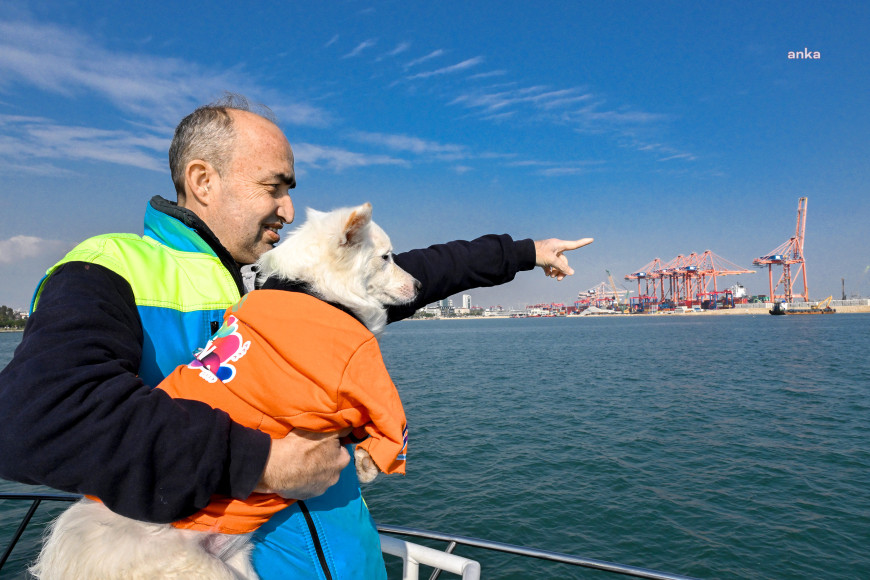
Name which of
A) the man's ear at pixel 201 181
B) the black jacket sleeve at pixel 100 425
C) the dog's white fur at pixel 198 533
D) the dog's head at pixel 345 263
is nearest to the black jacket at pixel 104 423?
the black jacket sleeve at pixel 100 425

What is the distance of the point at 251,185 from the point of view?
1843 mm

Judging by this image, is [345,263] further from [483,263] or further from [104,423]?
[104,423]

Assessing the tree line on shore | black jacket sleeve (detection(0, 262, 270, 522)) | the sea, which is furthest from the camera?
the tree line on shore

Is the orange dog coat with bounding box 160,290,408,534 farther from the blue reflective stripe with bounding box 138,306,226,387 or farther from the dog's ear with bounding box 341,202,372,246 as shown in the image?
the dog's ear with bounding box 341,202,372,246

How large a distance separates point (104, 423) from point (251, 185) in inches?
41.7

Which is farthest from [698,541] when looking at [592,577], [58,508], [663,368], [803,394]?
[663,368]

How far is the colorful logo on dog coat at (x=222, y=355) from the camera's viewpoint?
142 cm

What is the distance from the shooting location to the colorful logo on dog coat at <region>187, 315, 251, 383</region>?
1.42m

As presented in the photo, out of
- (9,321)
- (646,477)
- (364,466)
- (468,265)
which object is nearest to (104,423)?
(364,466)

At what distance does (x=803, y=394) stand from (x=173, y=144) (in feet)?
82.0

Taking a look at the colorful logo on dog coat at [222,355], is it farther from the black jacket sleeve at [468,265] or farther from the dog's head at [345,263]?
the black jacket sleeve at [468,265]

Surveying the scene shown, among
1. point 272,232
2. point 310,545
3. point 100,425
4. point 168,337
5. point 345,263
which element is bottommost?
point 310,545

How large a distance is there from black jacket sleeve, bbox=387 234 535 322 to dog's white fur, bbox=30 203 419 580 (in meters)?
0.48

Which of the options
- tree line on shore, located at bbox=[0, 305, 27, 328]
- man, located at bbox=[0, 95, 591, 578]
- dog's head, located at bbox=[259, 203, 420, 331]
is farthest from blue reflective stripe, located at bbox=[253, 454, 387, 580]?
tree line on shore, located at bbox=[0, 305, 27, 328]
